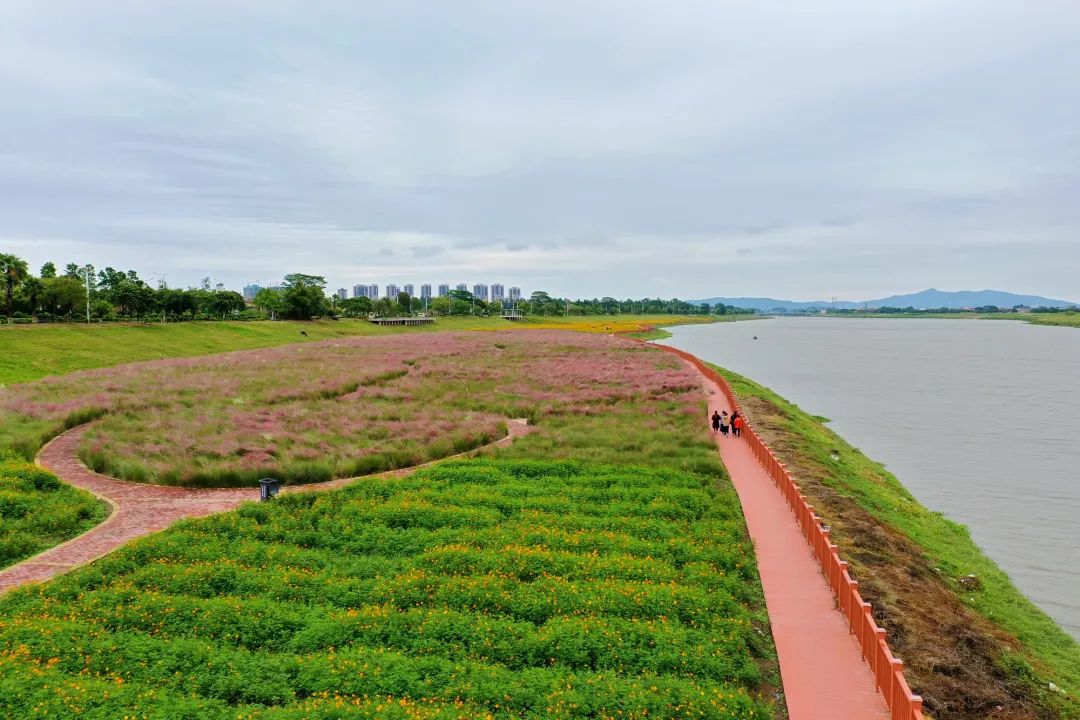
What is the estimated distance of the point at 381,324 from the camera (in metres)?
120

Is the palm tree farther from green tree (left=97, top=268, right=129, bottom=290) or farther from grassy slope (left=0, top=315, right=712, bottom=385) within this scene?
green tree (left=97, top=268, right=129, bottom=290)

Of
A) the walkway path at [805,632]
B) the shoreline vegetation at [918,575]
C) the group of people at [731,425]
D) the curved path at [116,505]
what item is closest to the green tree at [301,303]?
the curved path at [116,505]

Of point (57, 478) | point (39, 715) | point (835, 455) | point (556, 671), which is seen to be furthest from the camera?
point (835, 455)

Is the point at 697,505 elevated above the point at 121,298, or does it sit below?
below

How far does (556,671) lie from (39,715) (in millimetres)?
7728

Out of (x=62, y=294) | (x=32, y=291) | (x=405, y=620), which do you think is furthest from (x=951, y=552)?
(x=32, y=291)

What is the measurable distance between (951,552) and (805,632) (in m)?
11.0

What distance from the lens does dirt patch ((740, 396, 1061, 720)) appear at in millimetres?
10695

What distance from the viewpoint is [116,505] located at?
60.4 ft

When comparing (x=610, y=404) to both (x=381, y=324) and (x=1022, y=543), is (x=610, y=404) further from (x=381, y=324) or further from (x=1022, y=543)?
(x=381, y=324)

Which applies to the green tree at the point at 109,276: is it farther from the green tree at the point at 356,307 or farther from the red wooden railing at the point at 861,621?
the red wooden railing at the point at 861,621

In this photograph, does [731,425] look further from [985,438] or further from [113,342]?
[113,342]

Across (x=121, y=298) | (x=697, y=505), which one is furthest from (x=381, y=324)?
(x=697, y=505)

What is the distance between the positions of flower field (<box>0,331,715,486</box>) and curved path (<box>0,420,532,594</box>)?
63 centimetres
